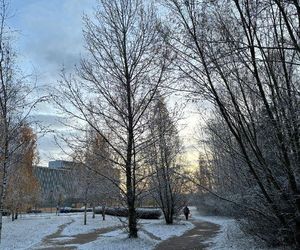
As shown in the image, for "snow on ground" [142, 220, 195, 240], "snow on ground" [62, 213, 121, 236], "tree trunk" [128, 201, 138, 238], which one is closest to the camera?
"tree trunk" [128, 201, 138, 238]

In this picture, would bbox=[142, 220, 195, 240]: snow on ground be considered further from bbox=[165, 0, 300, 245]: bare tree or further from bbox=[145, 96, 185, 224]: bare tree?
bbox=[165, 0, 300, 245]: bare tree

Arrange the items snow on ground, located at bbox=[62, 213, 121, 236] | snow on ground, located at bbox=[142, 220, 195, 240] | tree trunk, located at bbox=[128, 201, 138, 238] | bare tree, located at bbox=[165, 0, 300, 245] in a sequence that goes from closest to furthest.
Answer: bare tree, located at bbox=[165, 0, 300, 245] < tree trunk, located at bbox=[128, 201, 138, 238] < snow on ground, located at bbox=[142, 220, 195, 240] < snow on ground, located at bbox=[62, 213, 121, 236]

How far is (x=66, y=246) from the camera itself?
1616cm

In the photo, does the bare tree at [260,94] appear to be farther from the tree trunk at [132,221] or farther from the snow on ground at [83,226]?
the snow on ground at [83,226]

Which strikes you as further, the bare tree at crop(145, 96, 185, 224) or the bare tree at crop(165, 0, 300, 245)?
the bare tree at crop(145, 96, 185, 224)

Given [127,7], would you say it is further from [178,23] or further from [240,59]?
[240,59]

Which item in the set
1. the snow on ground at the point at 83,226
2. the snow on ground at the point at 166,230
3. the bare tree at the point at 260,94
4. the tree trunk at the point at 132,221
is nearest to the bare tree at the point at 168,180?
the snow on ground at the point at 166,230

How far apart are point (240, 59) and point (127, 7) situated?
10.5 m

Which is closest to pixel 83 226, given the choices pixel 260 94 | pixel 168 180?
pixel 168 180

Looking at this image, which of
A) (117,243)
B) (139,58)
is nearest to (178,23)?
(139,58)

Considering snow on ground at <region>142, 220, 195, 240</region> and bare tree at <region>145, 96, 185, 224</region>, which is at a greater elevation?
bare tree at <region>145, 96, 185, 224</region>

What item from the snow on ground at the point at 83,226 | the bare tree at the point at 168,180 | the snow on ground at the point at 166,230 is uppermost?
the bare tree at the point at 168,180

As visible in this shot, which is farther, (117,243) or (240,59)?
(117,243)

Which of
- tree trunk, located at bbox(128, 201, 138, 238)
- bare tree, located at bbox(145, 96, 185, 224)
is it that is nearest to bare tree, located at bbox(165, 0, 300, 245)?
tree trunk, located at bbox(128, 201, 138, 238)
